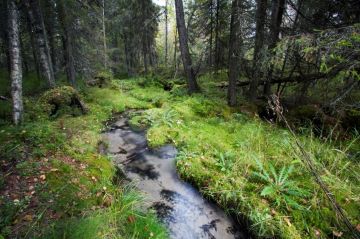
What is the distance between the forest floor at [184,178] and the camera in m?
3.58

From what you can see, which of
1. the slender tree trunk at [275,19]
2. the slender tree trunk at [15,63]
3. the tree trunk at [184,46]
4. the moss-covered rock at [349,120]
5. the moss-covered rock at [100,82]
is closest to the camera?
the slender tree trunk at [15,63]

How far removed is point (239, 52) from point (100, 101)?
24.3 feet

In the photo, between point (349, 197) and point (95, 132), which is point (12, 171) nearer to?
point (95, 132)

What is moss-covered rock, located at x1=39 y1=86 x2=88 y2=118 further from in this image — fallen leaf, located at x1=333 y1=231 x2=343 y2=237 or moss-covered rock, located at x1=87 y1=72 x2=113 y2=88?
fallen leaf, located at x1=333 y1=231 x2=343 y2=237

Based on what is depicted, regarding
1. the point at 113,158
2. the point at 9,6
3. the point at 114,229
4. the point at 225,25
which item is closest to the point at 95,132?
the point at 113,158

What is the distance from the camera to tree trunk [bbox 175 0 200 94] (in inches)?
439

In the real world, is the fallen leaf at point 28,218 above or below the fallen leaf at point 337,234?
above

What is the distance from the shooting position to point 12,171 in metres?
4.44

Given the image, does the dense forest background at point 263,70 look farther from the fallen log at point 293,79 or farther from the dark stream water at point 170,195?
the dark stream water at point 170,195

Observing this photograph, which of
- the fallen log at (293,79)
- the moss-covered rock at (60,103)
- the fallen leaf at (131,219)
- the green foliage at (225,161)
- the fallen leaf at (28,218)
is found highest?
the fallen log at (293,79)

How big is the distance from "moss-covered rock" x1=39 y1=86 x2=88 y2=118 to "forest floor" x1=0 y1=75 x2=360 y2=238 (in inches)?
40.6

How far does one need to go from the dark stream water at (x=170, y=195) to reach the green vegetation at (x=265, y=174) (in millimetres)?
279

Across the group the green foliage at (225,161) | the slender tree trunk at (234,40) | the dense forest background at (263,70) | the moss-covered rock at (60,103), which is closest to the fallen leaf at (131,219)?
the dense forest background at (263,70)

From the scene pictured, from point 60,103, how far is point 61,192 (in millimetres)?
6150
